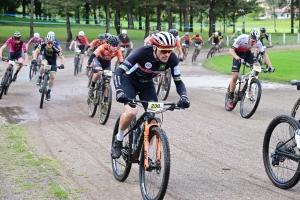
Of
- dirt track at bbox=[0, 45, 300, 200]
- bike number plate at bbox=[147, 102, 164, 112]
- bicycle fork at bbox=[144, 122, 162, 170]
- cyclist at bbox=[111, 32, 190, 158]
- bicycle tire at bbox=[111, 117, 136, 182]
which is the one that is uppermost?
cyclist at bbox=[111, 32, 190, 158]

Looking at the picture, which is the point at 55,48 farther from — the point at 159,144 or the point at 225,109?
the point at 159,144

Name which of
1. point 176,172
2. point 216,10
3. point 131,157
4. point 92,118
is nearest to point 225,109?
point 92,118

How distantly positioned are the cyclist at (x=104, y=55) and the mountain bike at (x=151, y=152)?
642 cm

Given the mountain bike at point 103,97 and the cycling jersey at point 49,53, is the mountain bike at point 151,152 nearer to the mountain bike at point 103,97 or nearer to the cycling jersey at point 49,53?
the mountain bike at point 103,97

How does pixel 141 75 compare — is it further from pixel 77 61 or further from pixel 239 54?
pixel 77 61

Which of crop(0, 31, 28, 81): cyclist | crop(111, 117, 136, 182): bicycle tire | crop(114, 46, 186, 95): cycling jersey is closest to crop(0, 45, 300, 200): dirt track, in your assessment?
crop(111, 117, 136, 182): bicycle tire

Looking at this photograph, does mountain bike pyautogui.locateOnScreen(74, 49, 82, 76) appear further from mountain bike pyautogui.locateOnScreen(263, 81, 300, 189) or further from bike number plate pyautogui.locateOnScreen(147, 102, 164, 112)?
bike number plate pyautogui.locateOnScreen(147, 102, 164, 112)

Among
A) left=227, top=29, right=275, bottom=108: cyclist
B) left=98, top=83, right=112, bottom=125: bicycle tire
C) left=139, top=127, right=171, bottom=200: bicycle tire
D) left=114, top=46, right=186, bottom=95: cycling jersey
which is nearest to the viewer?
left=139, top=127, right=171, bottom=200: bicycle tire

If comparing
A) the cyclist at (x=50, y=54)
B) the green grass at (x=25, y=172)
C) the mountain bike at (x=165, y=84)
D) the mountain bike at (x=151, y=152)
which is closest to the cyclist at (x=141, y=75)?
the mountain bike at (x=151, y=152)

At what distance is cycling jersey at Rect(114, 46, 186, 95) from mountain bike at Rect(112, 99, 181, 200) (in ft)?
2.08

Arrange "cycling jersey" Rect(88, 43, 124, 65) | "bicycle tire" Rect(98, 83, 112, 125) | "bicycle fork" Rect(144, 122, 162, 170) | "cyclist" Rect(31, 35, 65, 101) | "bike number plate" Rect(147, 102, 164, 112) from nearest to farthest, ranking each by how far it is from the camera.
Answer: "bicycle fork" Rect(144, 122, 162, 170) < "bike number plate" Rect(147, 102, 164, 112) < "bicycle tire" Rect(98, 83, 112, 125) < "cycling jersey" Rect(88, 43, 124, 65) < "cyclist" Rect(31, 35, 65, 101)

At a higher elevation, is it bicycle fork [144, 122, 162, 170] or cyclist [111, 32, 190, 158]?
cyclist [111, 32, 190, 158]

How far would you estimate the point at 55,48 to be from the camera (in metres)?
16.8

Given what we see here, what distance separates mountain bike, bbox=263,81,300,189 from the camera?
696 cm
